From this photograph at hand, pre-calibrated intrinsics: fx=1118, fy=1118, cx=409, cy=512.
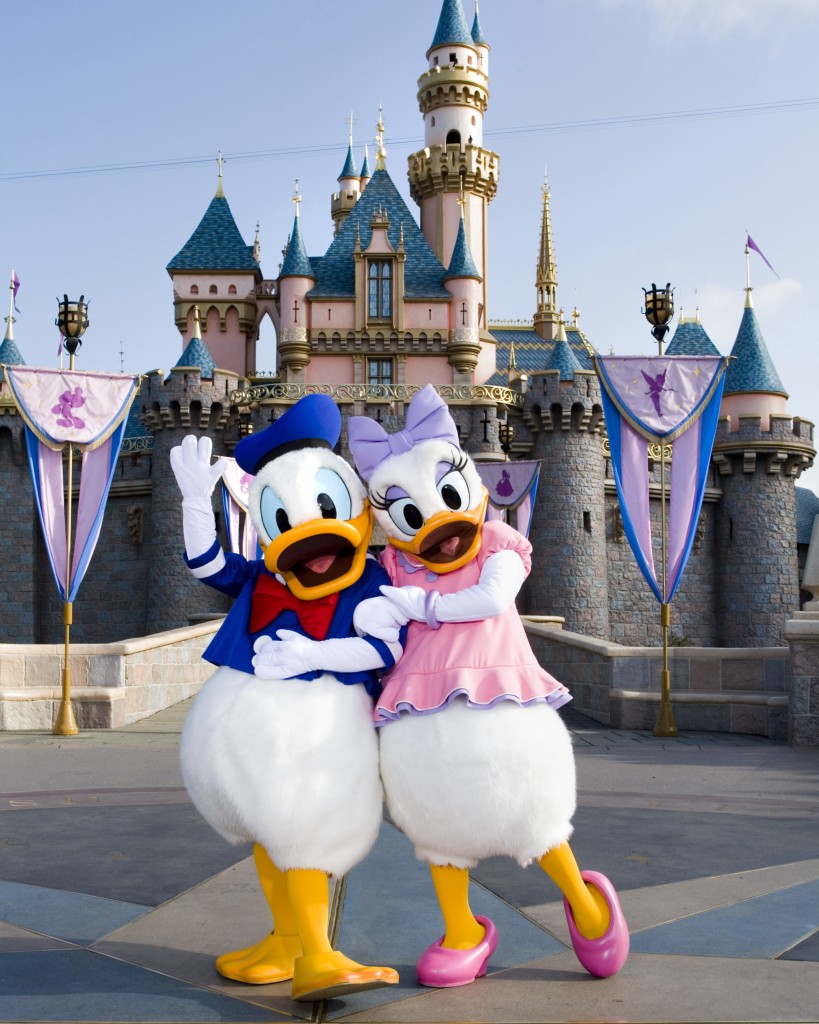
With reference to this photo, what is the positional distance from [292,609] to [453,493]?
56 cm

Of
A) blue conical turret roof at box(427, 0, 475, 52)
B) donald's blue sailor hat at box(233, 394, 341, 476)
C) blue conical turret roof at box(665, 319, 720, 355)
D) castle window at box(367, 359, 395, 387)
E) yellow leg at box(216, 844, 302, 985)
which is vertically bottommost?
yellow leg at box(216, 844, 302, 985)

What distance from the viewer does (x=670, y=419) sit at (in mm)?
9742

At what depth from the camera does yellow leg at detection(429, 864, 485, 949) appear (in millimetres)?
2932

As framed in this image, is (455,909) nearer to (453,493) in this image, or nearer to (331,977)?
(331,977)

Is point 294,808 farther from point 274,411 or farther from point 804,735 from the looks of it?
point 274,411

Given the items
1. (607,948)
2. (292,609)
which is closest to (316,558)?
(292,609)

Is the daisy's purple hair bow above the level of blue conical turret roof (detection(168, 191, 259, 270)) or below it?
below

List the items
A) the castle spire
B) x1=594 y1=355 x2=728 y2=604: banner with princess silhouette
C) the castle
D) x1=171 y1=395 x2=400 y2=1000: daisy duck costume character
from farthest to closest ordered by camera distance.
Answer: the castle spire → the castle → x1=594 y1=355 x2=728 y2=604: banner with princess silhouette → x1=171 y1=395 x2=400 y2=1000: daisy duck costume character

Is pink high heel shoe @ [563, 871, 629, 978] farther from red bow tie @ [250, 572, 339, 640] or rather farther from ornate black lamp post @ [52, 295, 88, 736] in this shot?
ornate black lamp post @ [52, 295, 88, 736]

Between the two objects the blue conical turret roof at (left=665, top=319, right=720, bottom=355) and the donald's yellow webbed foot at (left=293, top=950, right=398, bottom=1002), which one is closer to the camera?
the donald's yellow webbed foot at (left=293, top=950, right=398, bottom=1002)

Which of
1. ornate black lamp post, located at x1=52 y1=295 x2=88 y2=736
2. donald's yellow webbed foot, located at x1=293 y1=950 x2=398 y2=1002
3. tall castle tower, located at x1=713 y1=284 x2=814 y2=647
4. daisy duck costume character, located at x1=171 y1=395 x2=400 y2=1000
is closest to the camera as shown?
donald's yellow webbed foot, located at x1=293 y1=950 x2=398 y2=1002

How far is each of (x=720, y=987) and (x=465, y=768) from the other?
33.1 inches

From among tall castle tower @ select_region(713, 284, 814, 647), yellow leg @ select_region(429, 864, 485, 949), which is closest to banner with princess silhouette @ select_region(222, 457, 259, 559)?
yellow leg @ select_region(429, 864, 485, 949)

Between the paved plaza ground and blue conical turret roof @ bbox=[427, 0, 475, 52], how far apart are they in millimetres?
26588
